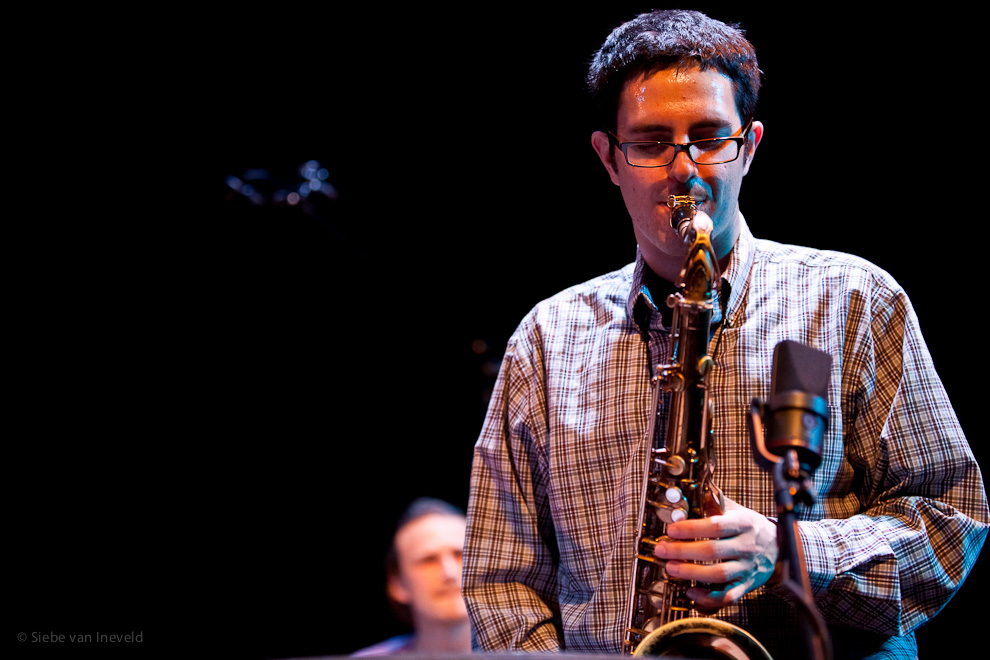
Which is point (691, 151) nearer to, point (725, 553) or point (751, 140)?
point (751, 140)

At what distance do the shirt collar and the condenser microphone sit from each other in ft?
2.32

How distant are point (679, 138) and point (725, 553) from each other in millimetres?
887

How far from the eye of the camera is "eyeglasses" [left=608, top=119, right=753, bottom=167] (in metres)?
1.89

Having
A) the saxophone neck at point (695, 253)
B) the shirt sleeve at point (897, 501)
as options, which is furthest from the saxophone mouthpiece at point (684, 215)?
the shirt sleeve at point (897, 501)

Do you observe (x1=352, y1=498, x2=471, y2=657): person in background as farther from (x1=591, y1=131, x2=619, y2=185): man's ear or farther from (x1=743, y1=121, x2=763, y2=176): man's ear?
(x1=743, y1=121, x2=763, y2=176): man's ear

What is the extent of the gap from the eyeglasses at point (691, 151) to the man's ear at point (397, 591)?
2829 millimetres

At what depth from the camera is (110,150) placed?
408cm

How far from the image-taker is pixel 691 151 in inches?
74.3

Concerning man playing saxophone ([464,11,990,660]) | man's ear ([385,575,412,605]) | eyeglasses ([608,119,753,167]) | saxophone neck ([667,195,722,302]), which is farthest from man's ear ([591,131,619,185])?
man's ear ([385,575,412,605])

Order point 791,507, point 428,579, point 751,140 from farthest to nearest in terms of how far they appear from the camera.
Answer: point 428,579
point 751,140
point 791,507

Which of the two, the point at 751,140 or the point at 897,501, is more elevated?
the point at 751,140

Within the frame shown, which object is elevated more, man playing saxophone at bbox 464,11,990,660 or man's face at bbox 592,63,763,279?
man's face at bbox 592,63,763,279

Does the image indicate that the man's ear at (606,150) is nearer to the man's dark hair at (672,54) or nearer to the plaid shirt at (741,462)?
the man's dark hair at (672,54)

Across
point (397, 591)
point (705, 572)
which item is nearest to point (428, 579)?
point (397, 591)
